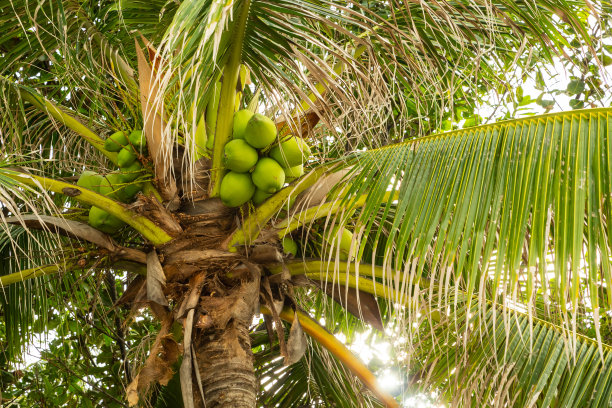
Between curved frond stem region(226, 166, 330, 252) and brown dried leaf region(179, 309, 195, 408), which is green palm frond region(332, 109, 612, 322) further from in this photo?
brown dried leaf region(179, 309, 195, 408)

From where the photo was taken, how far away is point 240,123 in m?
2.24

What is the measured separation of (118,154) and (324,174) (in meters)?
0.87

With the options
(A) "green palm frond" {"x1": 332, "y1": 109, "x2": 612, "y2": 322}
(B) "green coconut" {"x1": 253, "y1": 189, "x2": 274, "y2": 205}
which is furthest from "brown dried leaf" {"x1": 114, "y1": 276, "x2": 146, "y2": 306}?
(A) "green palm frond" {"x1": 332, "y1": 109, "x2": 612, "y2": 322}

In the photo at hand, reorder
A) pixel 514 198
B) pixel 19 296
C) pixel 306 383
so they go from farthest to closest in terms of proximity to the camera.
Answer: pixel 306 383 < pixel 19 296 < pixel 514 198

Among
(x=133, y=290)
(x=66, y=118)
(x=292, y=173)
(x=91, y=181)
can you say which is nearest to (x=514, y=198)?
(x=292, y=173)

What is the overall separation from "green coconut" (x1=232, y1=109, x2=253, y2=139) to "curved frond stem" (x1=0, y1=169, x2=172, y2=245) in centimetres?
46

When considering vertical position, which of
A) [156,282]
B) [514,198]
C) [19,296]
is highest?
[19,296]

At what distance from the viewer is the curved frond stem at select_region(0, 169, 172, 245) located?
7.33 feet

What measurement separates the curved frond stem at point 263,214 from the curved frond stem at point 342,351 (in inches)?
12.9

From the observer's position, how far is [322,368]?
3586mm

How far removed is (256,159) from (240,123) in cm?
14

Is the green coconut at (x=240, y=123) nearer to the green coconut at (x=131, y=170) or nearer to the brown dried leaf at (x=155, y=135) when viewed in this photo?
the brown dried leaf at (x=155, y=135)

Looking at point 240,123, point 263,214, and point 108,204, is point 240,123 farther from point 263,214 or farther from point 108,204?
point 108,204

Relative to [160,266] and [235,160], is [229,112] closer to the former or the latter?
[235,160]
